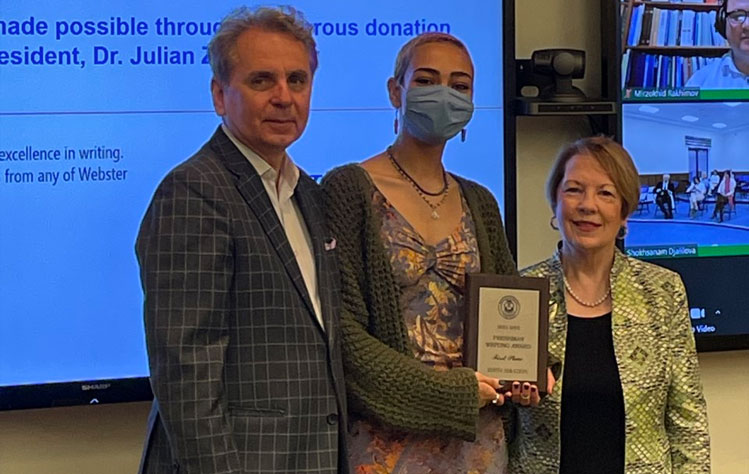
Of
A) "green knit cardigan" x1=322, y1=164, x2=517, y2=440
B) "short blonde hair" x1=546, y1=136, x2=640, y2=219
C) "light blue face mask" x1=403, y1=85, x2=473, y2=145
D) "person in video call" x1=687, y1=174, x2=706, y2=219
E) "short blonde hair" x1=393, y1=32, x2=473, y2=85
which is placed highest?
"short blonde hair" x1=393, y1=32, x2=473, y2=85

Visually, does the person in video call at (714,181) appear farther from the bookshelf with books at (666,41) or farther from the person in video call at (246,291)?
the person in video call at (246,291)

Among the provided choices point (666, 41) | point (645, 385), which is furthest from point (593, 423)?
point (666, 41)

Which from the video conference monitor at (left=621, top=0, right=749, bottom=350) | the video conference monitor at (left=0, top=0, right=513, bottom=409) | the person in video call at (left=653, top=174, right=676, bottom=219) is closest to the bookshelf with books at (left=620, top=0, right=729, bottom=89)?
the video conference monitor at (left=621, top=0, right=749, bottom=350)

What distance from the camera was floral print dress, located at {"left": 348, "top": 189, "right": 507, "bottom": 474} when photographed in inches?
72.4

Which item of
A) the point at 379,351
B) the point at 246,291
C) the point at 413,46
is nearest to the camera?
the point at 246,291

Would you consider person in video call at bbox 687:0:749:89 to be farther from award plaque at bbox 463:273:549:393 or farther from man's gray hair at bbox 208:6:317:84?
man's gray hair at bbox 208:6:317:84

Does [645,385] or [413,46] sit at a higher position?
[413,46]

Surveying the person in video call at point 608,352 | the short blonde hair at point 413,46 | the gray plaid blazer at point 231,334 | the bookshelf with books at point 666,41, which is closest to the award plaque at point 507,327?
the person in video call at point 608,352

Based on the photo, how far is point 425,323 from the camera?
1.86 meters

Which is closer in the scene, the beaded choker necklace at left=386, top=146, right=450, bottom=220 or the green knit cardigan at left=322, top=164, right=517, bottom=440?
the green knit cardigan at left=322, top=164, right=517, bottom=440

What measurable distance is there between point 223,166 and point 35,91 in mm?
921

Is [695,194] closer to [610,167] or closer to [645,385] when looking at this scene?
[610,167]

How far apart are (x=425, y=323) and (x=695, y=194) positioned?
1330mm

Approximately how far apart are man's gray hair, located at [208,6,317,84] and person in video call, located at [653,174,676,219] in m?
1.48
